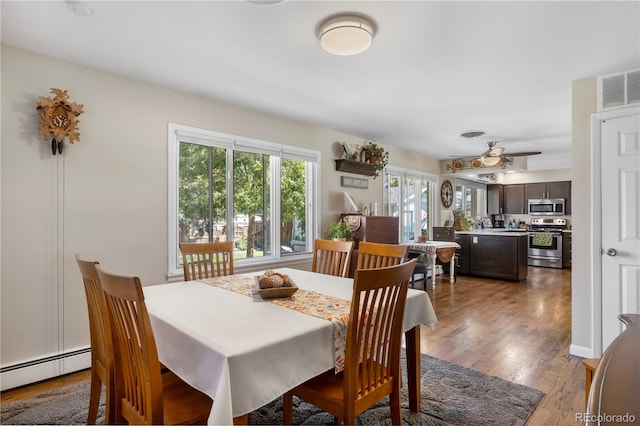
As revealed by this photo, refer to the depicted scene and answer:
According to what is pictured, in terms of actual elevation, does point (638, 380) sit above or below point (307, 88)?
below

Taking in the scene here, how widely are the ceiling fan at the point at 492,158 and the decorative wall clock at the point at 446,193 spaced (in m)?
0.41

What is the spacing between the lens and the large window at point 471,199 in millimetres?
8008

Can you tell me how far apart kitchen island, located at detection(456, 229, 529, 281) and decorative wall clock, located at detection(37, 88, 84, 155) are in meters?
6.23

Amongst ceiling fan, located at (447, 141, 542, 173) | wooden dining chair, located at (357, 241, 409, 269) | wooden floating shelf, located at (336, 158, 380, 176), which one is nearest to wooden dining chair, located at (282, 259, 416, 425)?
wooden dining chair, located at (357, 241, 409, 269)

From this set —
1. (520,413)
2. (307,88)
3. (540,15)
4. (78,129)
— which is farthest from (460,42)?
(78,129)

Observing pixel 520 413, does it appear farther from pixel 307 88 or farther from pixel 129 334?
pixel 307 88

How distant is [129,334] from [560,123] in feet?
16.3

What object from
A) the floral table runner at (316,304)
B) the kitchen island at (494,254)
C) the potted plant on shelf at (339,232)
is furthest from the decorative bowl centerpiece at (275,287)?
the kitchen island at (494,254)

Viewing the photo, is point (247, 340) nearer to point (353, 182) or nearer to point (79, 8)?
point (79, 8)

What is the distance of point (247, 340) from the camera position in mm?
1277

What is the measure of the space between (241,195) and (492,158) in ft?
13.6

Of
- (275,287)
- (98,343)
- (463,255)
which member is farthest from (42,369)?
(463,255)

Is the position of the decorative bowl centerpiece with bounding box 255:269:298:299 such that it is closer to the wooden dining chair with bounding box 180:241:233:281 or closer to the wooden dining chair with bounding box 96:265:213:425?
the wooden dining chair with bounding box 96:265:213:425

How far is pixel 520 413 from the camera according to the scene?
2.06 meters
